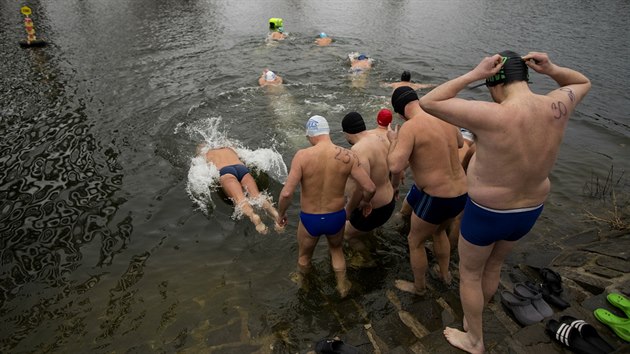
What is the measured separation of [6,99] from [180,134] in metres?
6.14

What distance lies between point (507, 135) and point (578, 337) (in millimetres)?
2101

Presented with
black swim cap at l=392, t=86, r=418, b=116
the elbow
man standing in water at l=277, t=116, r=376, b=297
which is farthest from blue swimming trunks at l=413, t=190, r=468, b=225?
black swim cap at l=392, t=86, r=418, b=116

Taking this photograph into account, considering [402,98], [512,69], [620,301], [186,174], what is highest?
[512,69]

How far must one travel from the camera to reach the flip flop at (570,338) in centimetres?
320

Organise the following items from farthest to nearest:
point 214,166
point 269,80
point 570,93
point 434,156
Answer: point 269,80 < point 214,166 < point 434,156 < point 570,93

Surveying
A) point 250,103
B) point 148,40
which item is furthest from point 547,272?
point 148,40

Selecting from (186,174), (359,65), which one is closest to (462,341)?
(186,174)

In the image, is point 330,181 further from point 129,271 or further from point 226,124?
point 226,124

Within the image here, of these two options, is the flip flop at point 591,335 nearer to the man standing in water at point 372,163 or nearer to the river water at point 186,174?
the river water at point 186,174

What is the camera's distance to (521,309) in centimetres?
394

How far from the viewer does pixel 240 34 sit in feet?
68.3

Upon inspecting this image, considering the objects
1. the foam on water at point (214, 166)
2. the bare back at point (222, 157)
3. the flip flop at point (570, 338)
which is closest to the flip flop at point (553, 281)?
the flip flop at point (570, 338)

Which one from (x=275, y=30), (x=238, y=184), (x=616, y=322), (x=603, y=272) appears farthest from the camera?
(x=275, y=30)

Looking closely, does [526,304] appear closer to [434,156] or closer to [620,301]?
[620,301]
